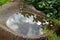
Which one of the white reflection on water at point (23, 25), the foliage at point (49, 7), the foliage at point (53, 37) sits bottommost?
the foliage at point (53, 37)

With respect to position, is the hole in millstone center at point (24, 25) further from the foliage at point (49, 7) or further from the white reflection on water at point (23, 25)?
the foliage at point (49, 7)

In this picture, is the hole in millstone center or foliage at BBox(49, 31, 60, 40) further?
foliage at BBox(49, 31, 60, 40)

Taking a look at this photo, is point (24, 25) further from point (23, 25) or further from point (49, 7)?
point (49, 7)

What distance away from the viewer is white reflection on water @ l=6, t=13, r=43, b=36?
605 cm

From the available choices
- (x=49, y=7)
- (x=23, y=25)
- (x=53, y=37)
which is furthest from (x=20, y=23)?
(x=49, y=7)

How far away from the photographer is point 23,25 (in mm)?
6234

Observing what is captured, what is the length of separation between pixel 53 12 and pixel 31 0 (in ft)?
2.41

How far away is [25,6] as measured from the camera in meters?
7.08

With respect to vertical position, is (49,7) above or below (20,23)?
below

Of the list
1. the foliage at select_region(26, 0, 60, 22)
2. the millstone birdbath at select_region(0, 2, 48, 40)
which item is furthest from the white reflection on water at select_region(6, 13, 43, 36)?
the foliage at select_region(26, 0, 60, 22)

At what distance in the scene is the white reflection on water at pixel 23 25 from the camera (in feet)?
19.8

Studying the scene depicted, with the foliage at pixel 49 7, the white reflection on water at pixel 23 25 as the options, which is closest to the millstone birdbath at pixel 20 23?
the white reflection on water at pixel 23 25

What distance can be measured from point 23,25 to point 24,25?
0.08ft

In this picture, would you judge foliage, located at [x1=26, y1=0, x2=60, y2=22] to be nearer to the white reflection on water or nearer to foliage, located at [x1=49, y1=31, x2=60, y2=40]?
foliage, located at [x1=49, y1=31, x2=60, y2=40]
